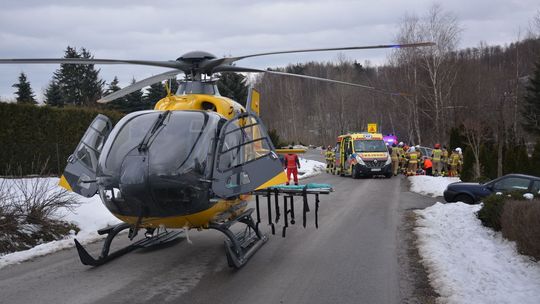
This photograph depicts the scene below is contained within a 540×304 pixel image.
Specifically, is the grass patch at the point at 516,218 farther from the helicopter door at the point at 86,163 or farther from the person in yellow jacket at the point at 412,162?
the person in yellow jacket at the point at 412,162

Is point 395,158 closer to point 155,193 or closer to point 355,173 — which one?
point 355,173

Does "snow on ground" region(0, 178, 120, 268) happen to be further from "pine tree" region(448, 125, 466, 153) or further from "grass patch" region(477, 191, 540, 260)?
"pine tree" region(448, 125, 466, 153)

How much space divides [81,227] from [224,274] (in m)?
5.11

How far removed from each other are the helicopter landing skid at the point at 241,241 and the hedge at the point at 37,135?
12.4m

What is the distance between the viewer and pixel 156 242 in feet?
29.5

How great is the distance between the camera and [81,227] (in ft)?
35.9

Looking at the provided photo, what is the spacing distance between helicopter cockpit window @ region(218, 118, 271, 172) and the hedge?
13140mm

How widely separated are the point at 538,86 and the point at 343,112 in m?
31.7

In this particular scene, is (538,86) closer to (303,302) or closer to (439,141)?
(439,141)

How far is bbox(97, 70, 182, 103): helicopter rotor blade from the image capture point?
8.98 m

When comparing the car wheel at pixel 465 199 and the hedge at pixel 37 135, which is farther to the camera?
the hedge at pixel 37 135

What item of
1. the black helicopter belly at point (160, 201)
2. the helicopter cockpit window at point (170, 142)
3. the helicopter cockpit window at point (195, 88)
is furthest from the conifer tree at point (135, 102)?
the black helicopter belly at point (160, 201)

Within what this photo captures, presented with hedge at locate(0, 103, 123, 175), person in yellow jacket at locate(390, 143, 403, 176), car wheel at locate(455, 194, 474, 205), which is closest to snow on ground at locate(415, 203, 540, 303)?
car wheel at locate(455, 194, 474, 205)

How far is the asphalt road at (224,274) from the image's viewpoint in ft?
20.2
